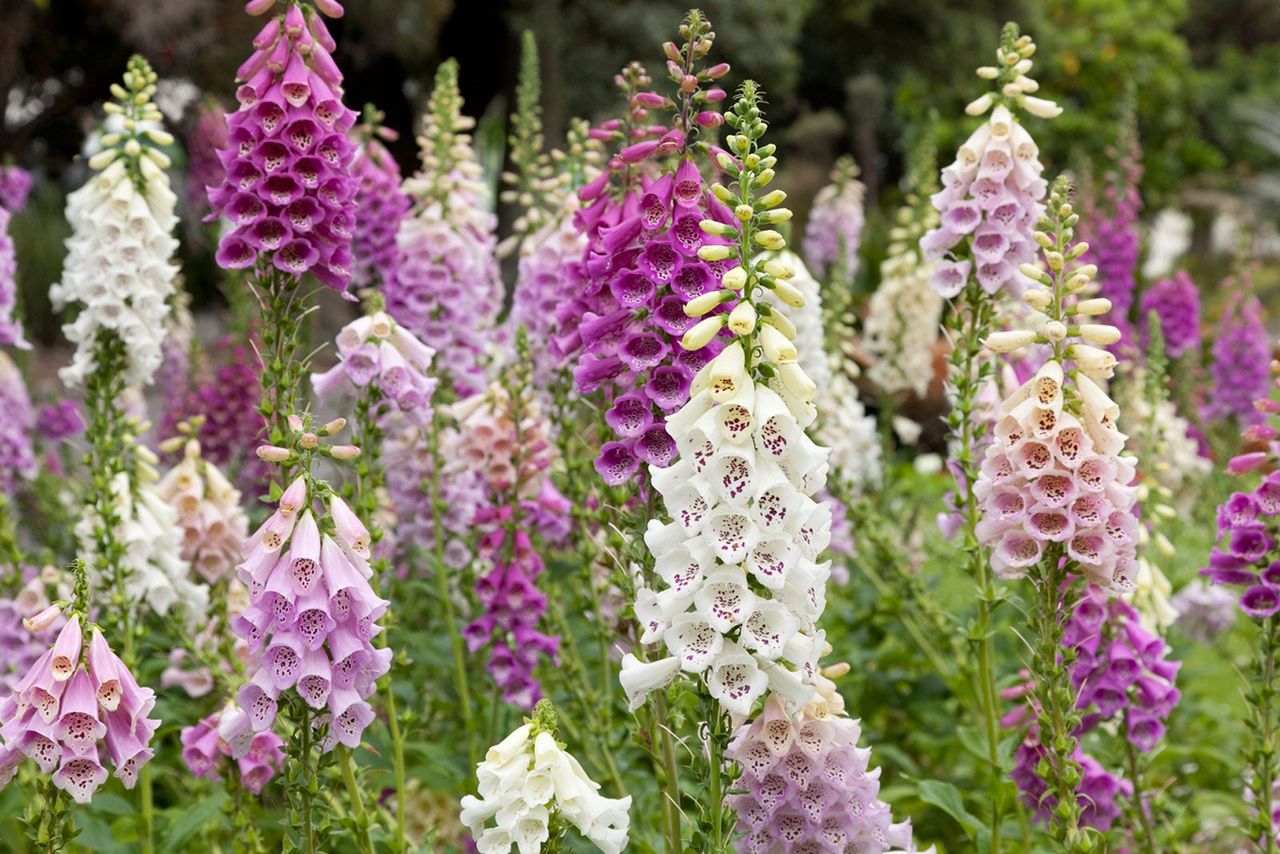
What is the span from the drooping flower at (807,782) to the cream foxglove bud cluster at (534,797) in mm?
344

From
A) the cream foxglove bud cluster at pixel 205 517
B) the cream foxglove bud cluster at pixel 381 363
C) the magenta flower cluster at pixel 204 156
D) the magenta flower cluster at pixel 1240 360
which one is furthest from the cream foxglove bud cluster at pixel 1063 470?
the magenta flower cluster at pixel 204 156

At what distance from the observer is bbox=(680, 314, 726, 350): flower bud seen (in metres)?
2.56

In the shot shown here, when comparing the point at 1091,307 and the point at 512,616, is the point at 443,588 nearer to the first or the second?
the point at 512,616

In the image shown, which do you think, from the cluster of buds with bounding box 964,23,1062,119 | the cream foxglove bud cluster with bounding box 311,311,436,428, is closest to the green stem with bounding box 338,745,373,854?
the cream foxglove bud cluster with bounding box 311,311,436,428

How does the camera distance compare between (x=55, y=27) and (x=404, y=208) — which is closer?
(x=404, y=208)

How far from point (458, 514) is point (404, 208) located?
1244mm

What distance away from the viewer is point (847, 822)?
2990 mm

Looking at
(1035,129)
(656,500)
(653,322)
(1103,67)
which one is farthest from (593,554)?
(1103,67)

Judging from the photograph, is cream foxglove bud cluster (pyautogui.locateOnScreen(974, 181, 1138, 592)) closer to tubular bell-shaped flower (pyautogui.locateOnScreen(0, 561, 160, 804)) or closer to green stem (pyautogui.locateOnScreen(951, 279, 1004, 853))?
green stem (pyautogui.locateOnScreen(951, 279, 1004, 853))

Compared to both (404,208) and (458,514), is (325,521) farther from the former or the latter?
(404,208)

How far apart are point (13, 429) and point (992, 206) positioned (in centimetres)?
475

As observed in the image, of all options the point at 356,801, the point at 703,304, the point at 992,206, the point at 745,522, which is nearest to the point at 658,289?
the point at 703,304

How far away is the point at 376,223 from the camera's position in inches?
211

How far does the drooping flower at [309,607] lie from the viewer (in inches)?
109
